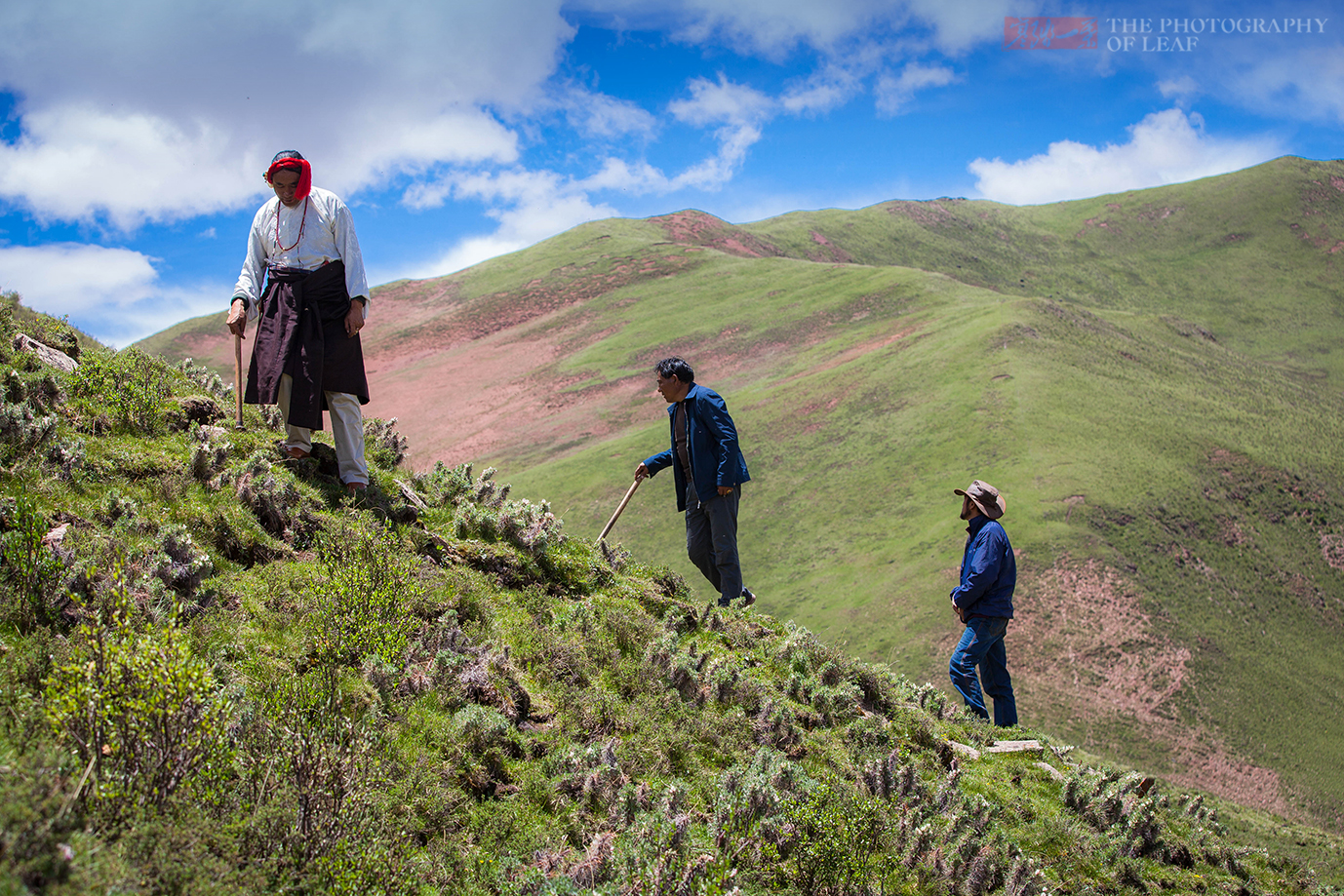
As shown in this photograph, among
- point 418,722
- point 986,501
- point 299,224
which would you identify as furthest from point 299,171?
point 986,501

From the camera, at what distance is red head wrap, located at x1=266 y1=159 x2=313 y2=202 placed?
17.1ft

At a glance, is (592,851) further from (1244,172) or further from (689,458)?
(1244,172)

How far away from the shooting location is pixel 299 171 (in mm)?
5258

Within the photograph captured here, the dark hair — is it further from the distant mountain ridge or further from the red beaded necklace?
the distant mountain ridge

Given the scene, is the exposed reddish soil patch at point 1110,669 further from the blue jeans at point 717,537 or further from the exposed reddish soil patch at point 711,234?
the exposed reddish soil patch at point 711,234

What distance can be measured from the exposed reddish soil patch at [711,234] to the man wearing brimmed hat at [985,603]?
5782 cm

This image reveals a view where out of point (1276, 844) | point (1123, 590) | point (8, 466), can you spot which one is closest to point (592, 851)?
point (8, 466)

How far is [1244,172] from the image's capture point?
7931 cm

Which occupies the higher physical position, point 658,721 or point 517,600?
point 517,600

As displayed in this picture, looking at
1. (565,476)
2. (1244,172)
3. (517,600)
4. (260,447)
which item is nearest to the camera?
(517,600)

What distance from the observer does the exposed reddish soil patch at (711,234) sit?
6462 cm

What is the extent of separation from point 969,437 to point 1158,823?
15.2 m

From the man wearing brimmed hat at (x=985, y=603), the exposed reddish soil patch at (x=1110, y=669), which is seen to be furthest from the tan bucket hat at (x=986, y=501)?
the exposed reddish soil patch at (x=1110, y=669)

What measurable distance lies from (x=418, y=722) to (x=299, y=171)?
12.3 feet
